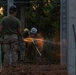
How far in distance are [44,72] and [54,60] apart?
23.3 feet

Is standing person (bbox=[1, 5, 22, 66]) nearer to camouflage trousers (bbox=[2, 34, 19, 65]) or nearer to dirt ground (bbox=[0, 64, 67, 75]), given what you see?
camouflage trousers (bbox=[2, 34, 19, 65])

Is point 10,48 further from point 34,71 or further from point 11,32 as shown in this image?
point 34,71

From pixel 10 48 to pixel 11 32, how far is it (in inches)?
18.4

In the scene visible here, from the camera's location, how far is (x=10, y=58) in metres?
12.5

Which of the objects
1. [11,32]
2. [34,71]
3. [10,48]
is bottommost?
[34,71]

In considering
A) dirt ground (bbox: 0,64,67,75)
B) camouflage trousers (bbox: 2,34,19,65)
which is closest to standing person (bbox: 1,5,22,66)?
camouflage trousers (bbox: 2,34,19,65)

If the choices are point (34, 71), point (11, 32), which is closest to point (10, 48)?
point (11, 32)

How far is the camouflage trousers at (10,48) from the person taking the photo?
12336 millimetres

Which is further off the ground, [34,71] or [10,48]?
[10,48]

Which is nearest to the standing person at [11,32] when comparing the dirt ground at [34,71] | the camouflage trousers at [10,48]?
the camouflage trousers at [10,48]

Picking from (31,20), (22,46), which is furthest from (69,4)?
(31,20)

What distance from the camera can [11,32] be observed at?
12273 mm

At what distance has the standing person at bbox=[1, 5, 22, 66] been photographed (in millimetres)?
12258

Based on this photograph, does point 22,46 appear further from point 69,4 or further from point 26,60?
point 69,4
